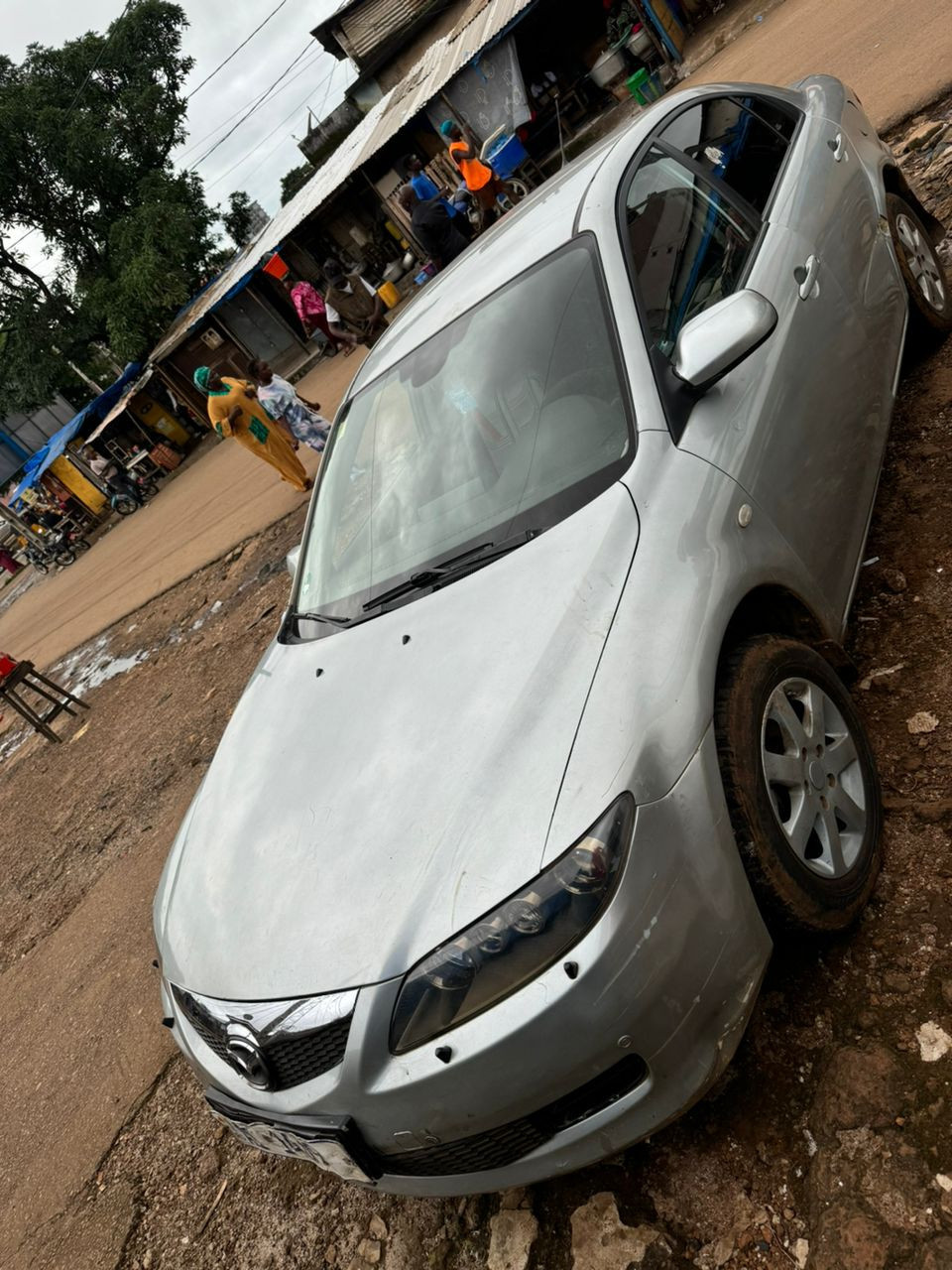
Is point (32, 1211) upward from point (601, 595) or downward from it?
downward

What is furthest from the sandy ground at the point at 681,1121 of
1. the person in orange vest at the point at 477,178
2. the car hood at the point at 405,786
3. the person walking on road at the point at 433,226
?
the person in orange vest at the point at 477,178

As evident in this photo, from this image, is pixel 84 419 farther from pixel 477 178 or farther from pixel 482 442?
pixel 482 442

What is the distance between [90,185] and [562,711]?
103 feet

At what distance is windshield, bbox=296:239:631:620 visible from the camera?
7.13 feet

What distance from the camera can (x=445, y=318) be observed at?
284 centimetres

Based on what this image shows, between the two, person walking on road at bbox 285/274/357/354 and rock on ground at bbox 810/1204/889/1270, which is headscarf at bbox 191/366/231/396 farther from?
rock on ground at bbox 810/1204/889/1270

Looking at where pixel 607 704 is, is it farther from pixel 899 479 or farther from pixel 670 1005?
pixel 899 479

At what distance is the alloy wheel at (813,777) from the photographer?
1869mm

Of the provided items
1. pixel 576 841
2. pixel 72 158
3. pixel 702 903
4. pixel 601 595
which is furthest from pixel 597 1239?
pixel 72 158

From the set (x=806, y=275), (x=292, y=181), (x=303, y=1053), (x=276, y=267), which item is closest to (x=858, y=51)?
(x=806, y=275)

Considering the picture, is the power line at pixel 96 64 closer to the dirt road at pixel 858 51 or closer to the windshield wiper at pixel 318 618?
the dirt road at pixel 858 51

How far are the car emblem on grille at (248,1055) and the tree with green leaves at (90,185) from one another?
83.8 feet

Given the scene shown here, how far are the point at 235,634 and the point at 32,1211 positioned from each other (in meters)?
4.39

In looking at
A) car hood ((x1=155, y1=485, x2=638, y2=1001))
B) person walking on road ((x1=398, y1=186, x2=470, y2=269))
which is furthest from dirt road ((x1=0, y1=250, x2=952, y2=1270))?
person walking on road ((x1=398, y1=186, x2=470, y2=269))
